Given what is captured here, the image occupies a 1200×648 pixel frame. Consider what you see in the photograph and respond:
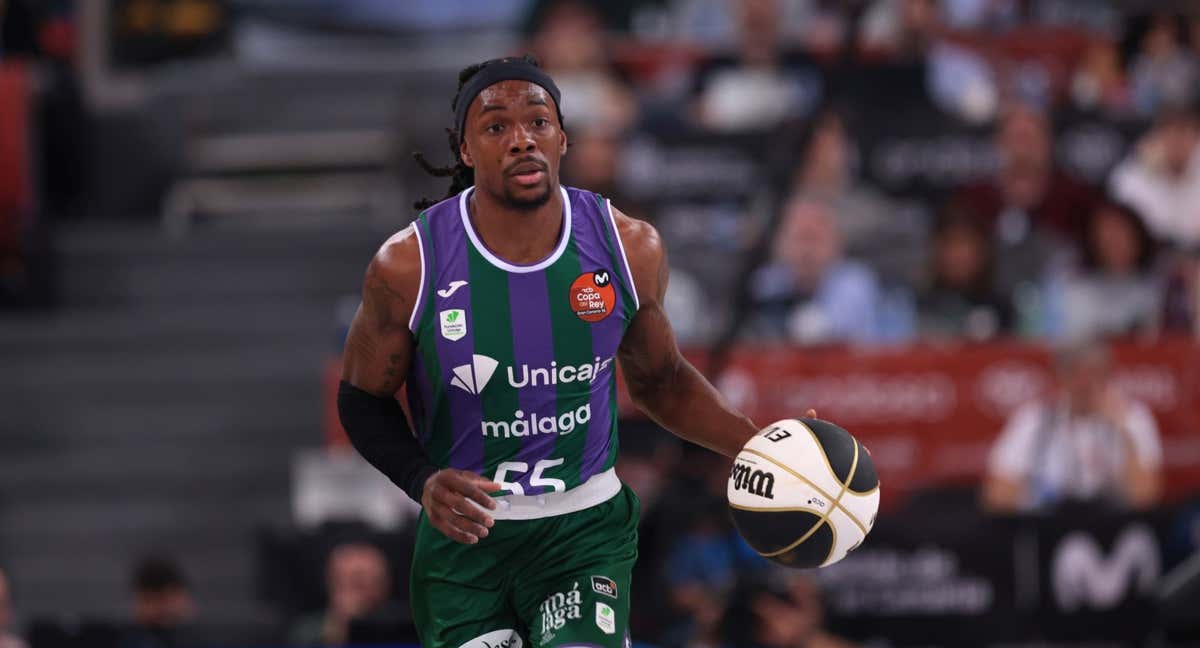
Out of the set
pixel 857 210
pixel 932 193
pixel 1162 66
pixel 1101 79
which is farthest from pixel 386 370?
pixel 1162 66

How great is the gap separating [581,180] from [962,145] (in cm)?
279

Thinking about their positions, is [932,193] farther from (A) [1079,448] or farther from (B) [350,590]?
(B) [350,590]

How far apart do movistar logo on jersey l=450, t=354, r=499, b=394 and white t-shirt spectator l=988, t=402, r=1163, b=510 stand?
19.8 feet

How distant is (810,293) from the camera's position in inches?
449

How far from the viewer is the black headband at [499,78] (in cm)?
514

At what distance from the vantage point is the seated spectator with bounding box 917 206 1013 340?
11328 mm

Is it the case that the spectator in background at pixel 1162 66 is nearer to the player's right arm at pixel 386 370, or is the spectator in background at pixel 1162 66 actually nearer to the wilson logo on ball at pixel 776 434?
the wilson logo on ball at pixel 776 434

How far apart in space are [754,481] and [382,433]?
1.12 metres

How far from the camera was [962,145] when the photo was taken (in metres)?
12.4

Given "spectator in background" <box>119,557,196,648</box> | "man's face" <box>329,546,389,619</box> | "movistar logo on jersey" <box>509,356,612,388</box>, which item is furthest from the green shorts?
"spectator in background" <box>119,557,196,648</box>

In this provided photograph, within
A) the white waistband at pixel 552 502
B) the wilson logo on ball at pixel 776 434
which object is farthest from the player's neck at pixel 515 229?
the wilson logo on ball at pixel 776 434

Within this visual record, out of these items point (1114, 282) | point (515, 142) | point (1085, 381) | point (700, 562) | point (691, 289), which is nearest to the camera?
point (515, 142)

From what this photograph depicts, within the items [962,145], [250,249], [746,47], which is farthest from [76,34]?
[962,145]

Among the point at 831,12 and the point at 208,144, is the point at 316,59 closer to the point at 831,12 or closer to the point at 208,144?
the point at 208,144
